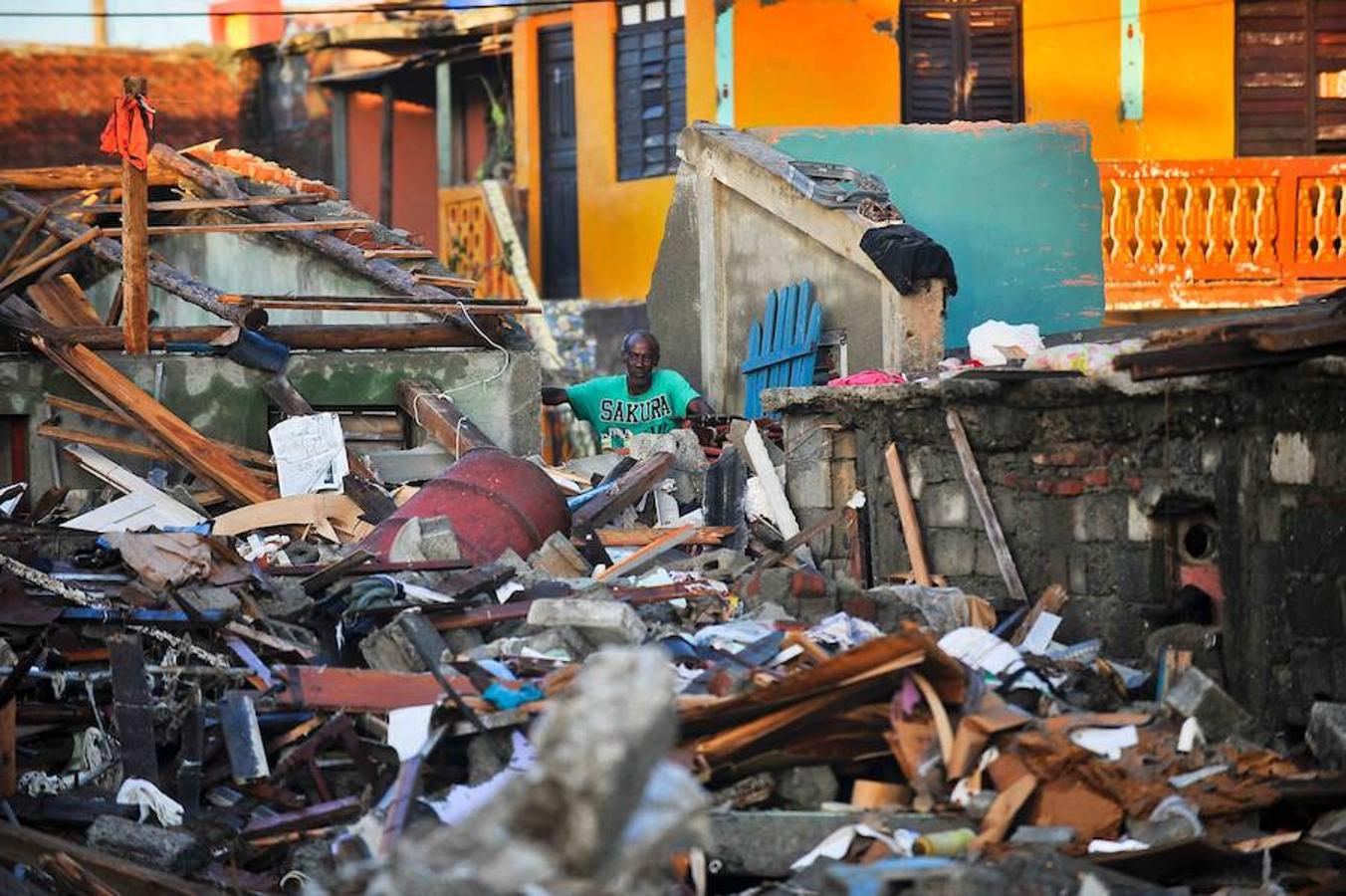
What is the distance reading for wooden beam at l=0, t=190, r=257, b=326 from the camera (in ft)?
50.4

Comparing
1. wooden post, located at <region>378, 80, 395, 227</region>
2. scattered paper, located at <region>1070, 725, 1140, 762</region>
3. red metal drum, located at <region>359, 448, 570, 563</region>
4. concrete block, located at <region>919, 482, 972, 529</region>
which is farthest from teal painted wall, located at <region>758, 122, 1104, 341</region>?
wooden post, located at <region>378, 80, 395, 227</region>

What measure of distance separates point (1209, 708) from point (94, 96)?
73.1 ft

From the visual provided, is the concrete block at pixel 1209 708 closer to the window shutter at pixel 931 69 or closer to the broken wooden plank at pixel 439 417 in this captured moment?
the broken wooden plank at pixel 439 417

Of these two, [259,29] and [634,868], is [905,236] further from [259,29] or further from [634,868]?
[259,29]

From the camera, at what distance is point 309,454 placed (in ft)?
47.9

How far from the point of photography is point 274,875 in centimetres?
974

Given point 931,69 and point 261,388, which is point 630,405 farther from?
point 931,69

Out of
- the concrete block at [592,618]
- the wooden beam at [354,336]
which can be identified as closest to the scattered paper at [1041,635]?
the concrete block at [592,618]

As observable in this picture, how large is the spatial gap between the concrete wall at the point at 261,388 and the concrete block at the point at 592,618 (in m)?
5.16

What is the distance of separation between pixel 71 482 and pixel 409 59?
12645mm

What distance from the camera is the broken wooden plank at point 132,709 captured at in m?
10.3

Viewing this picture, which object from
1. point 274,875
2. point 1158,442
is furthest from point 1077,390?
point 274,875

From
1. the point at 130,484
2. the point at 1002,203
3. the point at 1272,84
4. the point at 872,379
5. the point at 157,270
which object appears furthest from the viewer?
the point at 1272,84

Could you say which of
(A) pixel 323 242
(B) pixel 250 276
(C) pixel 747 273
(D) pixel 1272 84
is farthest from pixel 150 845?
(D) pixel 1272 84
